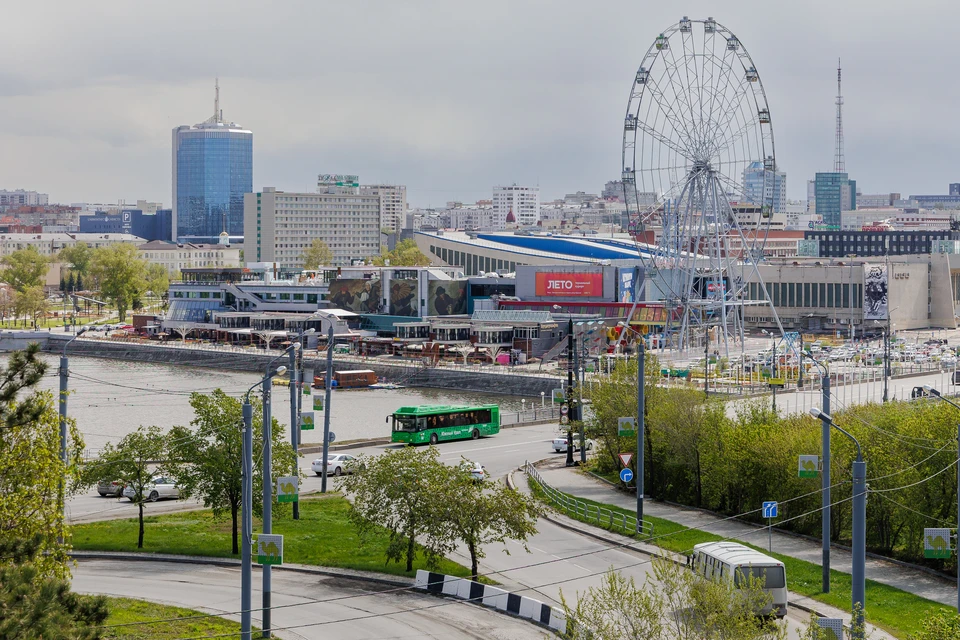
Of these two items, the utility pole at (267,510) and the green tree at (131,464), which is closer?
the utility pole at (267,510)

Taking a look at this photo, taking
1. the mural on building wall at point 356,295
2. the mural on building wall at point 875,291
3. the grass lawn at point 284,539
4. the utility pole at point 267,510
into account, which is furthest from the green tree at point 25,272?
the utility pole at point 267,510

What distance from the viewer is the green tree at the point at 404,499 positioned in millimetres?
25281

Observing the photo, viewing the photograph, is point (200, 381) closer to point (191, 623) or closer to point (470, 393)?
point (470, 393)

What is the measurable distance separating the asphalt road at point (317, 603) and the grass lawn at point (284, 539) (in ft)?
3.29

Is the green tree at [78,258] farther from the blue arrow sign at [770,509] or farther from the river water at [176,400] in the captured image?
Answer: the blue arrow sign at [770,509]

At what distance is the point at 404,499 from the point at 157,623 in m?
5.82

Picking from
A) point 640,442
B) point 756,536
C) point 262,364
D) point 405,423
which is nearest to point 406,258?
point 262,364

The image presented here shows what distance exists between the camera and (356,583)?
25453 mm

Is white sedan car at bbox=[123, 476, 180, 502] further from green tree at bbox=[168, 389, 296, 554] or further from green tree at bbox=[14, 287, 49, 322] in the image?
green tree at bbox=[14, 287, 49, 322]

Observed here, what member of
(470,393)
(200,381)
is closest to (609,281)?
(470,393)

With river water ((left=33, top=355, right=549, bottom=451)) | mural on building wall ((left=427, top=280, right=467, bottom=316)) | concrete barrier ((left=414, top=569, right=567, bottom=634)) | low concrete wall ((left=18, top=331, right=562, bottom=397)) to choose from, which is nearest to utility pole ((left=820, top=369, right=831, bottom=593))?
concrete barrier ((left=414, top=569, right=567, bottom=634))

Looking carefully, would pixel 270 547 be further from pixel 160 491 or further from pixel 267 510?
pixel 160 491

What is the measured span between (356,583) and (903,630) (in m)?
10.3

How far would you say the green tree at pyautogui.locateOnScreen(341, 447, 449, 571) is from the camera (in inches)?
995
